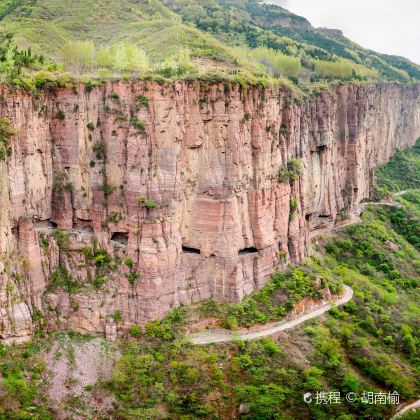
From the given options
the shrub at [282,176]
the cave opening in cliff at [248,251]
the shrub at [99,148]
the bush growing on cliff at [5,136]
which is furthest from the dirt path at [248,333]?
the bush growing on cliff at [5,136]

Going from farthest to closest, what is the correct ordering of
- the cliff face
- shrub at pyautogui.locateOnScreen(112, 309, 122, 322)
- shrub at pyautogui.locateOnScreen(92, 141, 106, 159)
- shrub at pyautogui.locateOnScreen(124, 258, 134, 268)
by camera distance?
shrub at pyautogui.locateOnScreen(92, 141, 106, 159) → shrub at pyautogui.locateOnScreen(124, 258, 134, 268) → shrub at pyautogui.locateOnScreen(112, 309, 122, 322) → the cliff face

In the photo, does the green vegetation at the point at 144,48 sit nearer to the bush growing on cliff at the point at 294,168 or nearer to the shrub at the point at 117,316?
the bush growing on cliff at the point at 294,168

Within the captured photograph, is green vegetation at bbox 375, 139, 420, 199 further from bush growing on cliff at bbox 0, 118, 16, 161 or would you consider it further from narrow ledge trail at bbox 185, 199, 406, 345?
bush growing on cliff at bbox 0, 118, 16, 161

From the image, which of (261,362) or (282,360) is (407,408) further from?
(261,362)

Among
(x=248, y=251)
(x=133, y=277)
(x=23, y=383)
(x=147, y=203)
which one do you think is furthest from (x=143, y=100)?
(x=23, y=383)

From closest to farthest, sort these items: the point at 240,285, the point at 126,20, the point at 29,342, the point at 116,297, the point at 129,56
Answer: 1. the point at 29,342
2. the point at 116,297
3. the point at 240,285
4. the point at 129,56
5. the point at 126,20

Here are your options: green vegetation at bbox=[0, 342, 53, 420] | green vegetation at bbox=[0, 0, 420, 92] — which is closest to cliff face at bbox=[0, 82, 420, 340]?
green vegetation at bbox=[0, 342, 53, 420]

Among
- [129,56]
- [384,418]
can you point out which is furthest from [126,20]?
[384,418]

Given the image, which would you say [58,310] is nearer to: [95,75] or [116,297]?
[116,297]
